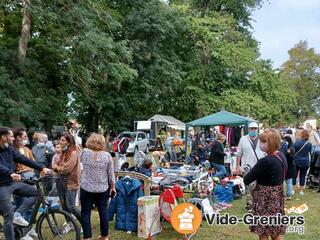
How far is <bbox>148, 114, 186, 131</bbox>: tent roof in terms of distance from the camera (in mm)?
29109

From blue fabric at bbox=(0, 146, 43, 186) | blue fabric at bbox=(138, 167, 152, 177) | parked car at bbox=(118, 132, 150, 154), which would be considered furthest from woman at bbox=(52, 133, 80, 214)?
parked car at bbox=(118, 132, 150, 154)

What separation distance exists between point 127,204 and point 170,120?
23393 millimetres

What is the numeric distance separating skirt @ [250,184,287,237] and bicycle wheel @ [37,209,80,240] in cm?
241

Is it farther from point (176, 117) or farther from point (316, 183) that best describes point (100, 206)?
point (176, 117)

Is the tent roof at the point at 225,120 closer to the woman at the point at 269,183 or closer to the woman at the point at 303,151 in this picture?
the woman at the point at 303,151

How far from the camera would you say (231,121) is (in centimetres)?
1466

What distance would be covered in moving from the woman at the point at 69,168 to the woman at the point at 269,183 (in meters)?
2.75

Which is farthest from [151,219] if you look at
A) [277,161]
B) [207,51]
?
[207,51]

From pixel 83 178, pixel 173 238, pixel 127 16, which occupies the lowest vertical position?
pixel 173 238

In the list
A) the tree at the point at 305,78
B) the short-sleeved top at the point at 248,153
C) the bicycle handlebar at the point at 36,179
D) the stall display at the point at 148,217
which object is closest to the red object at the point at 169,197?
the stall display at the point at 148,217

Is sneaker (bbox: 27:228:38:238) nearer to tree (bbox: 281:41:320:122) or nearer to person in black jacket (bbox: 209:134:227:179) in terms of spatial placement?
person in black jacket (bbox: 209:134:227:179)

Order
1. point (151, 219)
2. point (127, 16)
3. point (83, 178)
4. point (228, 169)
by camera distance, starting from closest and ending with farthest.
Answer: point (83, 178)
point (151, 219)
point (228, 169)
point (127, 16)

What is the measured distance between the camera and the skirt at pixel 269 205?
4.61m

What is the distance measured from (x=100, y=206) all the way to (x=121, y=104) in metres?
20.0
